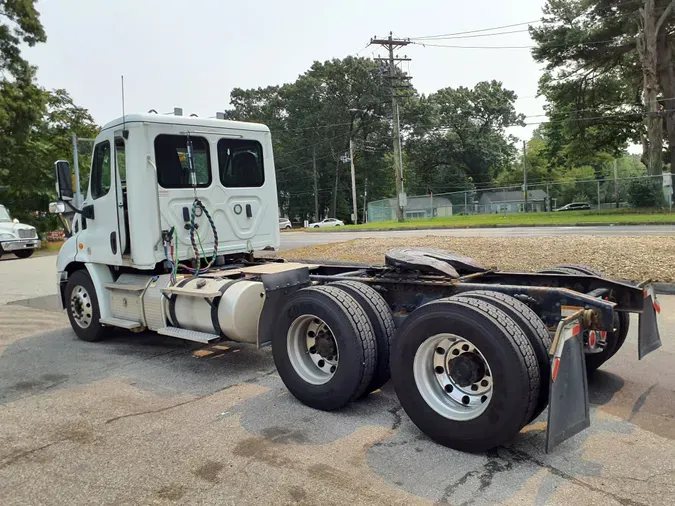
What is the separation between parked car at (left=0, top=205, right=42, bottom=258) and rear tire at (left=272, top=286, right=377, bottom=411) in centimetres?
2188

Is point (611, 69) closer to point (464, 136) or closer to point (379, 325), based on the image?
point (464, 136)

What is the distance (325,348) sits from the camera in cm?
473

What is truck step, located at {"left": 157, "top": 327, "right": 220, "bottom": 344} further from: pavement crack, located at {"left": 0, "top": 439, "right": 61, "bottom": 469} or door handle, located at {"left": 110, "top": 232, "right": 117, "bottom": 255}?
pavement crack, located at {"left": 0, "top": 439, "right": 61, "bottom": 469}

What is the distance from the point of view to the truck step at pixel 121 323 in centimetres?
655

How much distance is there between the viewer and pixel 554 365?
3.41 m

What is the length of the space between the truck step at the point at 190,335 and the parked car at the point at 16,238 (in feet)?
65.9

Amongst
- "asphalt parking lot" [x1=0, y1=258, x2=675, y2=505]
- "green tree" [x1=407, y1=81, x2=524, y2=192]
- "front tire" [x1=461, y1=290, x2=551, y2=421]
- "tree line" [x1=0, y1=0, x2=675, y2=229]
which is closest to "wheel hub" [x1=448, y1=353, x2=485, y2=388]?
"front tire" [x1=461, y1=290, x2=551, y2=421]

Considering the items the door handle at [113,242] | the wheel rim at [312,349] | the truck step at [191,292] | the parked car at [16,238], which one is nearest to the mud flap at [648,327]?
the wheel rim at [312,349]

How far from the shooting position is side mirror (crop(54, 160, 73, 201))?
6.80m

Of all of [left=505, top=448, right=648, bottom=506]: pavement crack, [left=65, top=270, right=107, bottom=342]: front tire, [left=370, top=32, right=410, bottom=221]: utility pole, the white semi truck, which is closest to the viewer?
[left=505, top=448, right=648, bottom=506]: pavement crack

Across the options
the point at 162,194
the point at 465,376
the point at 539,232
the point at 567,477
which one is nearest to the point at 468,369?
the point at 465,376

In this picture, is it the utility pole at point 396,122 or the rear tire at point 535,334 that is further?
the utility pole at point 396,122

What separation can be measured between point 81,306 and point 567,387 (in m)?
6.19

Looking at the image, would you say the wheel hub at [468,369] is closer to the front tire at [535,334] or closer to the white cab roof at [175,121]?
the front tire at [535,334]
